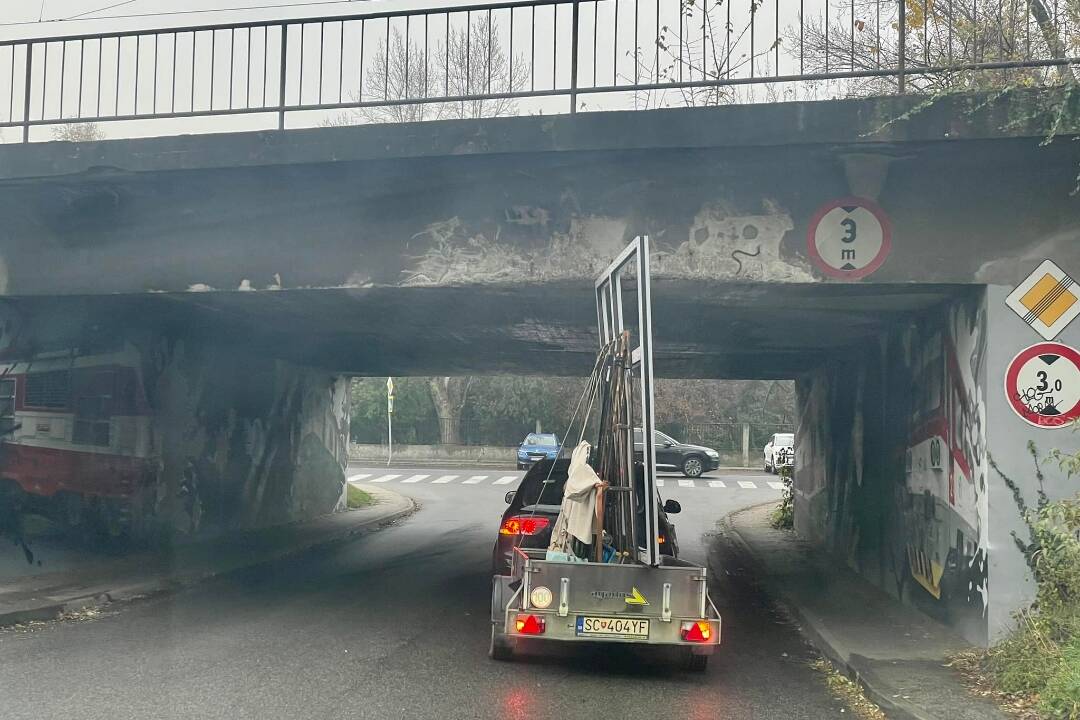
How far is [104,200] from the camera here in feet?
33.6

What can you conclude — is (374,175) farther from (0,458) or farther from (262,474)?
(262,474)

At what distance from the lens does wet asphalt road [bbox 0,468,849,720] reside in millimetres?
6852

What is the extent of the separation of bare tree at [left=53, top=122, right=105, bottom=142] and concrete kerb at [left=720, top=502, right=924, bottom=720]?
8642mm

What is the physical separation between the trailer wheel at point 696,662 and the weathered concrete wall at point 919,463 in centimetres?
221

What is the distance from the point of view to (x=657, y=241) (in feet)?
29.9

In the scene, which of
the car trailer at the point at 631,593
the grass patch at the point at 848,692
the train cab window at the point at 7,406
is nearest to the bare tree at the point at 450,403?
the train cab window at the point at 7,406

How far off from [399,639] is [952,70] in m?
6.76

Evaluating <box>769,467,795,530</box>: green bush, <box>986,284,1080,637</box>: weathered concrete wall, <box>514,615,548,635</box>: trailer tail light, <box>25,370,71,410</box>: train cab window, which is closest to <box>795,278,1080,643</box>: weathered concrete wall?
<box>986,284,1080,637</box>: weathered concrete wall

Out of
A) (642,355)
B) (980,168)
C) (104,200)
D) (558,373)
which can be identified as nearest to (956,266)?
(980,168)

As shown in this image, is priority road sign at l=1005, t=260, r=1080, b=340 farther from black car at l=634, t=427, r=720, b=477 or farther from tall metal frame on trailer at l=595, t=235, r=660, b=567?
black car at l=634, t=427, r=720, b=477

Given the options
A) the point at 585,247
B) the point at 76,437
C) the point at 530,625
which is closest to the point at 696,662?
the point at 530,625

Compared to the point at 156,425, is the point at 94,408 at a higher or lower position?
higher

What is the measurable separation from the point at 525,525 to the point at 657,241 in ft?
9.63

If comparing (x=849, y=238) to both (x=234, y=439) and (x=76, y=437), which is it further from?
(x=234, y=439)
